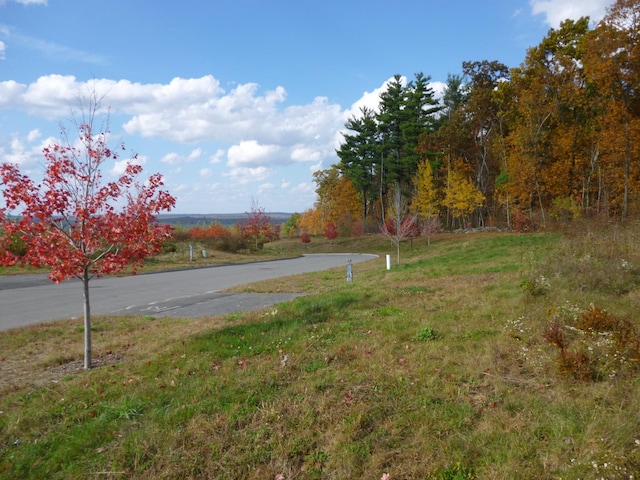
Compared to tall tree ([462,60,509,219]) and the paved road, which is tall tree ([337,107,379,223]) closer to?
tall tree ([462,60,509,219])

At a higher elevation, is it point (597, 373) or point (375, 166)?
point (375, 166)

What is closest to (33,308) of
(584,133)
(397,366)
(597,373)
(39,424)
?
(39,424)

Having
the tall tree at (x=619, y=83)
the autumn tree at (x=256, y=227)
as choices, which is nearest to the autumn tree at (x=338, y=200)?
the autumn tree at (x=256, y=227)

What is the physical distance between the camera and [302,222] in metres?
80.1

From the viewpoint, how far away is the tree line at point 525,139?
24.6 m

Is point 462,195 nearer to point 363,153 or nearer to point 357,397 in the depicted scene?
point 363,153

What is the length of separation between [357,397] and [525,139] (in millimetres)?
31974

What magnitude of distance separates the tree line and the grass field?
42.1ft

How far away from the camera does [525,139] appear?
102ft

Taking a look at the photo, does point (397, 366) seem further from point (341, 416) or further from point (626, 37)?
point (626, 37)

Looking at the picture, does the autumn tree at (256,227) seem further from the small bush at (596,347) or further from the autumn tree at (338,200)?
the small bush at (596,347)

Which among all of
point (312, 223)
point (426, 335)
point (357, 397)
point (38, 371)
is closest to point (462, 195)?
point (426, 335)

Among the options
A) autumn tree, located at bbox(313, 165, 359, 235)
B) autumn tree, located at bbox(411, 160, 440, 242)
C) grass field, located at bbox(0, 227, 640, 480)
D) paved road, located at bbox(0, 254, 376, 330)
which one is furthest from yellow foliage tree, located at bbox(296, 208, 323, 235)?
grass field, located at bbox(0, 227, 640, 480)

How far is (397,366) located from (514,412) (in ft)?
5.00
